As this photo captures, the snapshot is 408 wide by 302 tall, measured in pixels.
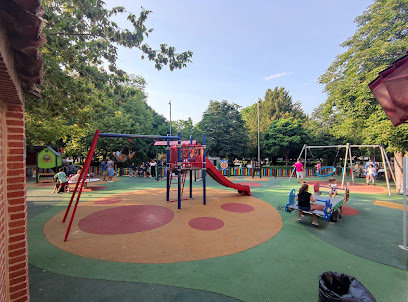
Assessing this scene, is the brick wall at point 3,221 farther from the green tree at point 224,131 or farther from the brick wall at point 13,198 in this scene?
the green tree at point 224,131

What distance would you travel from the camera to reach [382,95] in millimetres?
2633

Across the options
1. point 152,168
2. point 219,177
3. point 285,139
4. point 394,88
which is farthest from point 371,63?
point 152,168

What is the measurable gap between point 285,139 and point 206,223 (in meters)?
22.2

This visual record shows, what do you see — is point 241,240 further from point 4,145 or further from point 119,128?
point 119,128

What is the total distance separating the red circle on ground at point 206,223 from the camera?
602 centimetres

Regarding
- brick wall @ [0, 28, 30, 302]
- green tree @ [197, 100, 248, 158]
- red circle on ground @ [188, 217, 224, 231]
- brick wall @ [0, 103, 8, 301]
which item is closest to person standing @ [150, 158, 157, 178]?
green tree @ [197, 100, 248, 158]

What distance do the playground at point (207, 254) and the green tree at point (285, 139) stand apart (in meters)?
18.4

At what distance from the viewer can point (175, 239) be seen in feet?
17.2

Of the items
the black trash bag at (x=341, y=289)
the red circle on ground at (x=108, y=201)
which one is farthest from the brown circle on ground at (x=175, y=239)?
the black trash bag at (x=341, y=289)

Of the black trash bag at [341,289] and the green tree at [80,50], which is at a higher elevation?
the green tree at [80,50]

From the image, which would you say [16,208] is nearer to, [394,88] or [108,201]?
[394,88]

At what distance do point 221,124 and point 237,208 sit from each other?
19.2 metres

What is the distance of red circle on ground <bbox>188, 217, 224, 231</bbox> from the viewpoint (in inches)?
237

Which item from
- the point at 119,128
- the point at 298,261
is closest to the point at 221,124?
the point at 119,128
